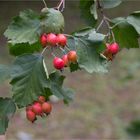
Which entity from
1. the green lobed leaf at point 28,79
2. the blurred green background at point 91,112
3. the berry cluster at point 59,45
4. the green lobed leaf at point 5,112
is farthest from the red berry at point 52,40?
the blurred green background at point 91,112

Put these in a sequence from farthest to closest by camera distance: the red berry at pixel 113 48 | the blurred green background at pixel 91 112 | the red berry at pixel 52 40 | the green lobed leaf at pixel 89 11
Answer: the blurred green background at pixel 91 112 < the green lobed leaf at pixel 89 11 < the red berry at pixel 113 48 < the red berry at pixel 52 40

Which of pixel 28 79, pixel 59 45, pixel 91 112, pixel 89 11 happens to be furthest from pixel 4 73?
pixel 91 112

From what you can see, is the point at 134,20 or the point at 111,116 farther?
the point at 111,116

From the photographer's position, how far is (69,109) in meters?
5.04

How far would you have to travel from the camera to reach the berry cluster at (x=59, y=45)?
3.82 feet

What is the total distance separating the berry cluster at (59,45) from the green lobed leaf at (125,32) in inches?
7.0

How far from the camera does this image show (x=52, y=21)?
47.7 inches

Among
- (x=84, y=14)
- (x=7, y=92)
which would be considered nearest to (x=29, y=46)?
(x=84, y=14)

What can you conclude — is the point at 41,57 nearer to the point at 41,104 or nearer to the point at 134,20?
the point at 41,104

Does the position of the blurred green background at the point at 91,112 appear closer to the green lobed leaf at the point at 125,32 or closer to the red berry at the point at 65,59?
the green lobed leaf at the point at 125,32

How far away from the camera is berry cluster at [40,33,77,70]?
1166mm

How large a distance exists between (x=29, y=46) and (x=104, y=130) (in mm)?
3351

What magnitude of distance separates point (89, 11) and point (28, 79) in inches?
10.6

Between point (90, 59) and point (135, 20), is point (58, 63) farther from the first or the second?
point (135, 20)
